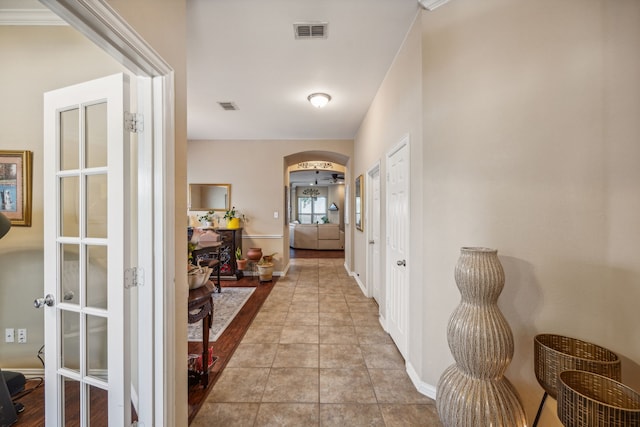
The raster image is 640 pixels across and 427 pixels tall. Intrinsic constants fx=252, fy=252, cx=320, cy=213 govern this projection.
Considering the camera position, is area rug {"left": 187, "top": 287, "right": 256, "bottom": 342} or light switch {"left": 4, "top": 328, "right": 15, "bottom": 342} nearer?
light switch {"left": 4, "top": 328, "right": 15, "bottom": 342}

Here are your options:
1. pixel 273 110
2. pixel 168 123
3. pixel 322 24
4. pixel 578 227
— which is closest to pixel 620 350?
pixel 578 227

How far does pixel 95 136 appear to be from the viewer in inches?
50.7

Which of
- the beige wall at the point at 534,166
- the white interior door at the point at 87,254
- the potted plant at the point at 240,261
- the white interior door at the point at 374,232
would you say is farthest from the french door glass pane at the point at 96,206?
the potted plant at the point at 240,261

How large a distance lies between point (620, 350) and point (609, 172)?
881 millimetres

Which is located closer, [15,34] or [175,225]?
[175,225]

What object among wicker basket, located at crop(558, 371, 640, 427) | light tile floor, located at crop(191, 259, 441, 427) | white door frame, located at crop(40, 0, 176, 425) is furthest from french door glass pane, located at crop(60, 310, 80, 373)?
wicker basket, located at crop(558, 371, 640, 427)

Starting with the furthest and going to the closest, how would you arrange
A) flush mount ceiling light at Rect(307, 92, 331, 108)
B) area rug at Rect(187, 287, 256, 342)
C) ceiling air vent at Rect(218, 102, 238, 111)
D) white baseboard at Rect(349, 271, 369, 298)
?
white baseboard at Rect(349, 271, 369, 298) → ceiling air vent at Rect(218, 102, 238, 111) → flush mount ceiling light at Rect(307, 92, 331, 108) → area rug at Rect(187, 287, 256, 342)

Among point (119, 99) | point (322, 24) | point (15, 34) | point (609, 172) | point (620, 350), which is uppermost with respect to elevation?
point (322, 24)

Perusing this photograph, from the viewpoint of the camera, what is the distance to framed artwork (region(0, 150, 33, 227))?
1778 millimetres

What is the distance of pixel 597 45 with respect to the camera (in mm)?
1275

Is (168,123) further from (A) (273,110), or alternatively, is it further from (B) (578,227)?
(A) (273,110)

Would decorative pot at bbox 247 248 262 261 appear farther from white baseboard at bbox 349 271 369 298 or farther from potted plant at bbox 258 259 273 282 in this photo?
white baseboard at bbox 349 271 369 298

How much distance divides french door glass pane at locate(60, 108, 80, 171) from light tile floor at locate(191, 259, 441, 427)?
168cm

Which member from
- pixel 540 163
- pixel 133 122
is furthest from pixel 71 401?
pixel 540 163
